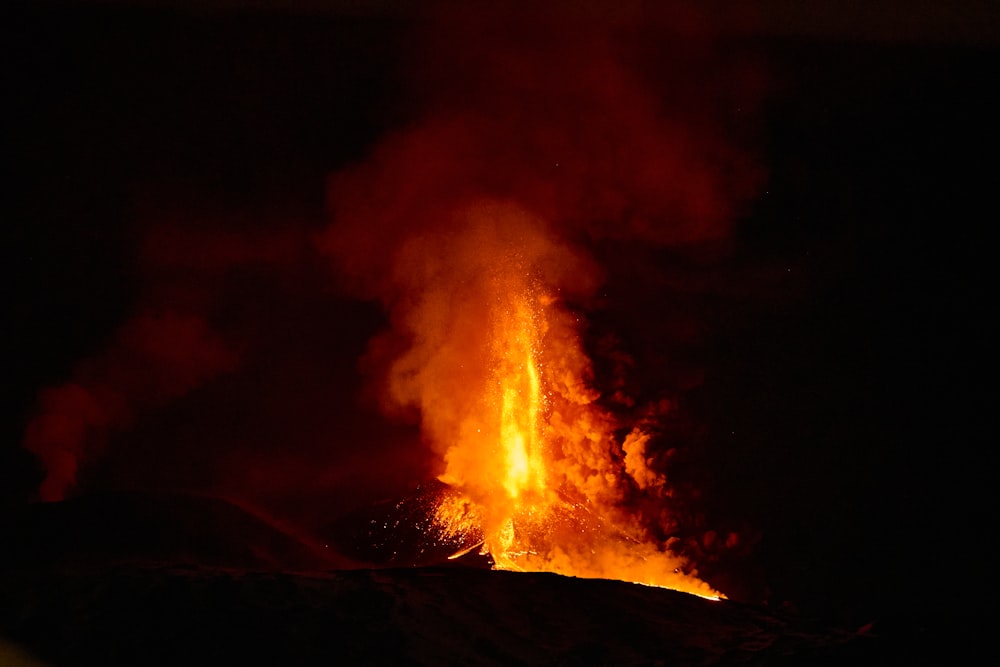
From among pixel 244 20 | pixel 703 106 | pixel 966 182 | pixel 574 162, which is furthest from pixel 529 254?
pixel 966 182

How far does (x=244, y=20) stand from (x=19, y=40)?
3553 mm

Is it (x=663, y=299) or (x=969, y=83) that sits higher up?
(x=969, y=83)

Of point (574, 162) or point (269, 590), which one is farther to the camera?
point (574, 162)

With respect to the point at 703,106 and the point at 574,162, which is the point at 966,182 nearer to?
the point at 703,106

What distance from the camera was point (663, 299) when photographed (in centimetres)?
1495

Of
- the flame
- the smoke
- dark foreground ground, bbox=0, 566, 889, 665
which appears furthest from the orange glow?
dark foreground ground, bbox=0, 566, 889, 665

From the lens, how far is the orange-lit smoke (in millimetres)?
13852

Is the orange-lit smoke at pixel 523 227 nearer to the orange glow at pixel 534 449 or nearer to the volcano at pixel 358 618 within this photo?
the orange glow at pixel 534 449

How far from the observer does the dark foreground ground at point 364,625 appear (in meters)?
6.30

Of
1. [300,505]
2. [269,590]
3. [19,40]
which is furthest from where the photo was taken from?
[300,505]

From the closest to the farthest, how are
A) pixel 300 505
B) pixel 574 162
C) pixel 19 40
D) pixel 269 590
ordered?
1. pixel 269 590
2. pixel 19 40
3. pixel 574 162
4. pixel 300 505

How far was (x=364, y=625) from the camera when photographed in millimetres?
6785

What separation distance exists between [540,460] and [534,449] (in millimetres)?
206

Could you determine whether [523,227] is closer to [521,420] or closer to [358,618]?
[521,420]
